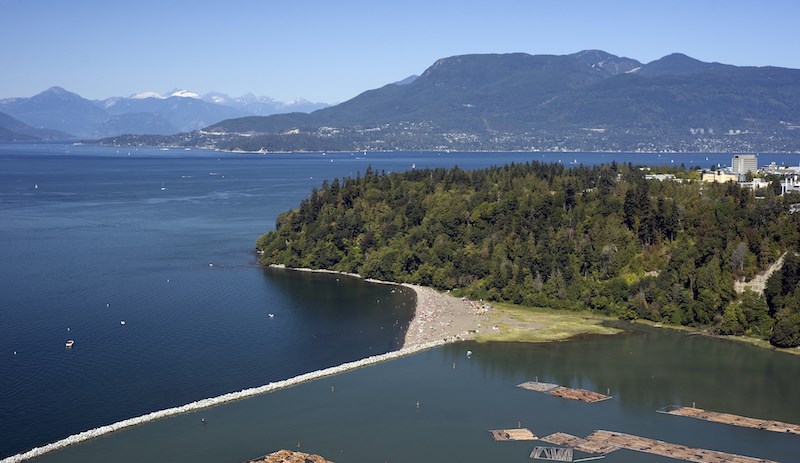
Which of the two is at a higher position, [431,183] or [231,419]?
[431,183]

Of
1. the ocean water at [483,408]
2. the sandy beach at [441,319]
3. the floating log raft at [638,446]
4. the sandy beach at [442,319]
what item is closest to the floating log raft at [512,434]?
the ocean water at [483,408]

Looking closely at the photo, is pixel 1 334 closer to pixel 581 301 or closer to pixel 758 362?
pixel 581 301

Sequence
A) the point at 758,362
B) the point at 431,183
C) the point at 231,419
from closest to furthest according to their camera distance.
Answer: the point at 231,419 → the point at 758,362 → the point at 431,183

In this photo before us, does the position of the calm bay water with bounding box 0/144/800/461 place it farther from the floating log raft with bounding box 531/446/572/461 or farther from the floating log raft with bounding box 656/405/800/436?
the floating log raft with bounding box 531/446/572/461

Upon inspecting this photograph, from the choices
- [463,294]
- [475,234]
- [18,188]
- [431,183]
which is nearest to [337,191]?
[431,183]

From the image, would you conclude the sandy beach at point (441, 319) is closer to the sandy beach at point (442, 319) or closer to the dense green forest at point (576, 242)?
the sandy beach at point (442, 319)
